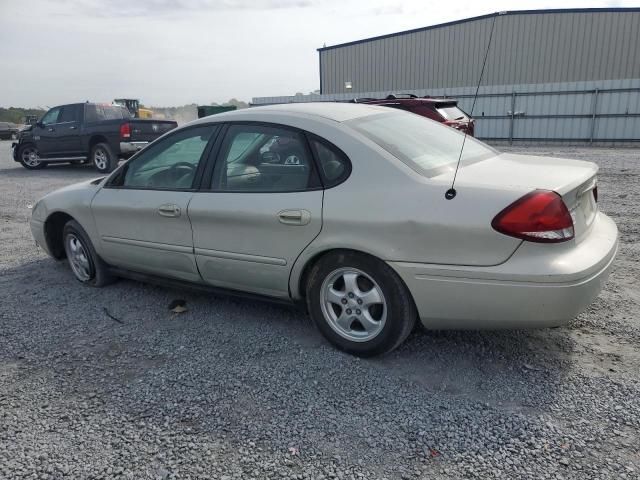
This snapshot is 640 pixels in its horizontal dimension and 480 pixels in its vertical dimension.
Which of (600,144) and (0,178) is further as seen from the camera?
(600,144)

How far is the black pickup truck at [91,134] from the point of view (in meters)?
13.6

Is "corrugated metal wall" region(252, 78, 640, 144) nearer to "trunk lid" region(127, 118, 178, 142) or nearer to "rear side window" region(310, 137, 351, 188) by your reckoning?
"trunk lid" region(127, 118, 178, 142)

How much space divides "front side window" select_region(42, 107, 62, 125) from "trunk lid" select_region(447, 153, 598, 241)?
1425 cm

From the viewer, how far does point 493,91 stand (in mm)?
20109

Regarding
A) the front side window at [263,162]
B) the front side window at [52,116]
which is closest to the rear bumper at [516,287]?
the front side window at [263,162]

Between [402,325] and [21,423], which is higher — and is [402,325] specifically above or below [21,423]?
above

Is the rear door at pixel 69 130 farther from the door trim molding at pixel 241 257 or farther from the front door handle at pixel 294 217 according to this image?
the front door handle at pixel 294 217

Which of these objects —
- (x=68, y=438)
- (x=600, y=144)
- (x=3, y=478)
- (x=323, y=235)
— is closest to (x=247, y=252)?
(x=323, y=235)

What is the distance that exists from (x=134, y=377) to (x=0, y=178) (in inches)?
519

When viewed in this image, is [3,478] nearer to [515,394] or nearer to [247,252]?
[247,252]

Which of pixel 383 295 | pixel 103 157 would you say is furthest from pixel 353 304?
pixel 103 157

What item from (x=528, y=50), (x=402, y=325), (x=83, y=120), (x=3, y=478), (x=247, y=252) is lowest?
(x=3, y=478)

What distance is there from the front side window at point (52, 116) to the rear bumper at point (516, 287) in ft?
47.4

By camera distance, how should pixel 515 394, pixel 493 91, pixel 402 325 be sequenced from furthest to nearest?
pixel 493 91 → pixel 402 325 → pixel 515 394
